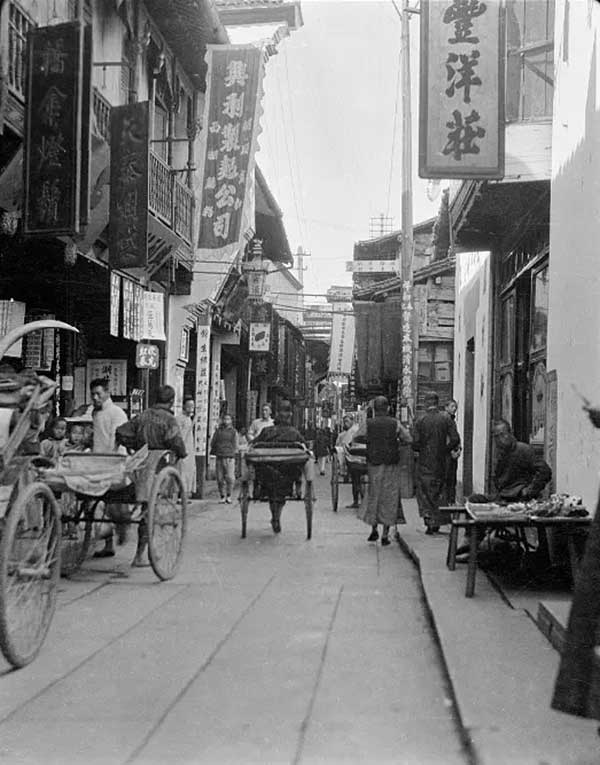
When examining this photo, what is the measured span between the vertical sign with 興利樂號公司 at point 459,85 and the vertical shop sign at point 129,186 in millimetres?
3443

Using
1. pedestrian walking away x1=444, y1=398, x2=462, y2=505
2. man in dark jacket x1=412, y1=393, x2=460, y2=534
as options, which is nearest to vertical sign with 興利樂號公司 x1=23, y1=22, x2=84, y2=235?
man in dark jacket x1=412, y1=393, x2=460, y2=534

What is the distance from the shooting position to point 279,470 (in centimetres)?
1167

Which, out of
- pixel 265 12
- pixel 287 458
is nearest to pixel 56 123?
pixel 287 458

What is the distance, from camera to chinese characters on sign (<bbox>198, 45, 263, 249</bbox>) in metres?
15.7

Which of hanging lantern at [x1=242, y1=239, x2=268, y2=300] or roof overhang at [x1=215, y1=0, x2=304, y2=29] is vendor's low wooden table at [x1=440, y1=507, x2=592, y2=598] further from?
hanging lantern at [x1=242, y1=239, x2=268, y2=300]

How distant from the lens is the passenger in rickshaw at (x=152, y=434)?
29.4 ft

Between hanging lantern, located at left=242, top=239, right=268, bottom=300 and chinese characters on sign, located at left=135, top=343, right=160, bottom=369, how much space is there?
35.6 feet

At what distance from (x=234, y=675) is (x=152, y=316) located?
9.91m

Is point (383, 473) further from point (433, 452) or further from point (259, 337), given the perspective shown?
point (259, 337)

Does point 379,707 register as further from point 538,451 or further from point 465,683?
point 538,451

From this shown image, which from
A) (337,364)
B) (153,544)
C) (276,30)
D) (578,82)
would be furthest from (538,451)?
(337,364)

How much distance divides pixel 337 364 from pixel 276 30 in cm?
1674

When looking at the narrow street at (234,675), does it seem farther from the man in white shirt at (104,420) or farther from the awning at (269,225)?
the awning at (269,225)

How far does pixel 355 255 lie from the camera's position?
139 feet
